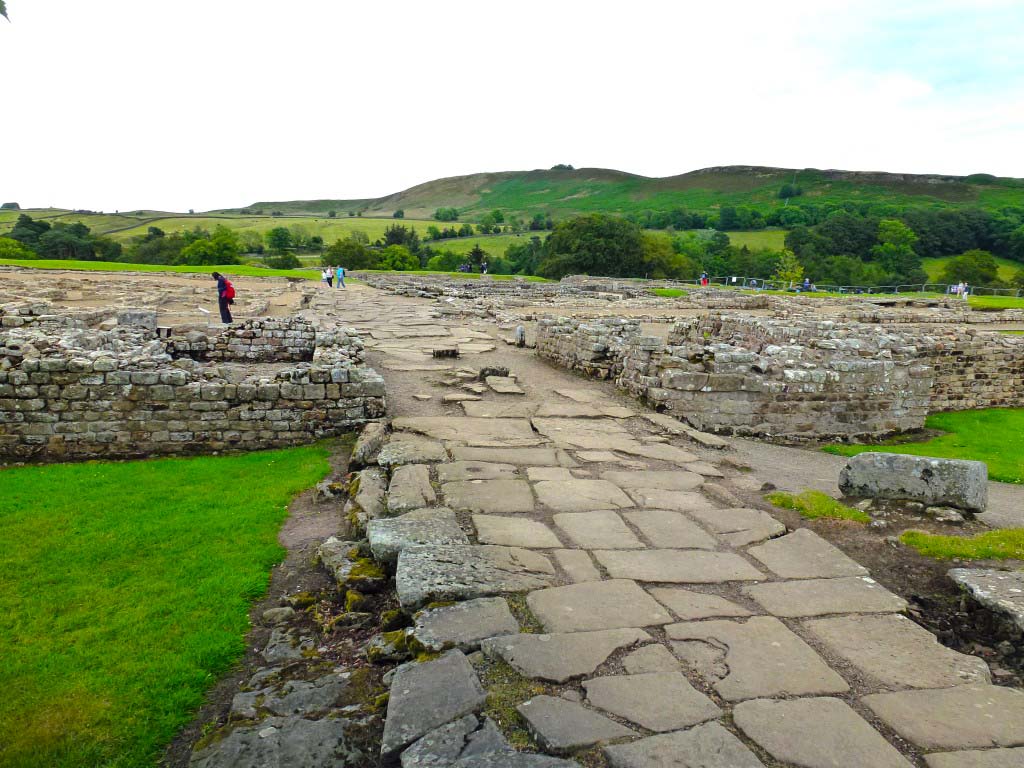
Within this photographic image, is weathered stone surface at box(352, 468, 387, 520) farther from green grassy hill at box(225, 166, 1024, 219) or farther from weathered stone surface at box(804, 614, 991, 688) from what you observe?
green grassy hill at box(225, 166, 1024, 219)

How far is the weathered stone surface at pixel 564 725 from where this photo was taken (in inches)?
103

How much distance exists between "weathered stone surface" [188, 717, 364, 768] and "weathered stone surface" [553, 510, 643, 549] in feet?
7.50

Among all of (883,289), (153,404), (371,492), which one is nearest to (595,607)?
(371,492)

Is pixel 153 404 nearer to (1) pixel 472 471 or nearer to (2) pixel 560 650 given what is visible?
(1) pixel 472 471

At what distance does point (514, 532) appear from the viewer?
192 inches

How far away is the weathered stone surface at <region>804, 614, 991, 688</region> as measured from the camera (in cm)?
321

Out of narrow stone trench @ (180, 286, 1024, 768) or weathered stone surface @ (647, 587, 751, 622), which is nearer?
narrow stone trench @ (180, 286, 1024, 768)

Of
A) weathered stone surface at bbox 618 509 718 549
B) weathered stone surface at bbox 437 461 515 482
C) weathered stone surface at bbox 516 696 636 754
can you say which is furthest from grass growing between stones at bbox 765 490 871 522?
weathered stone surface at bbox 516 696 636 754

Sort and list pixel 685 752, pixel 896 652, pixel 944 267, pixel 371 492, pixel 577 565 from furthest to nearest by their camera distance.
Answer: pixel 944 267 → pixel 371 492 → pixel 577 565 → pixel 896 652 → pixel 685 752

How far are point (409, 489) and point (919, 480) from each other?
15.3 ft

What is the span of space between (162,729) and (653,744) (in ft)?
8.12

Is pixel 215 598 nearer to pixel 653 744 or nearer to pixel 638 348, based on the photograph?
pixel 653 744

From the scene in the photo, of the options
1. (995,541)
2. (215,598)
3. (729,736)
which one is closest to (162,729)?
(215,598)

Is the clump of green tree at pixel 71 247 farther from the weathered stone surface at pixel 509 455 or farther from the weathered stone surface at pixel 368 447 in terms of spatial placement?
the weathered stone surface at pixel 509 455
